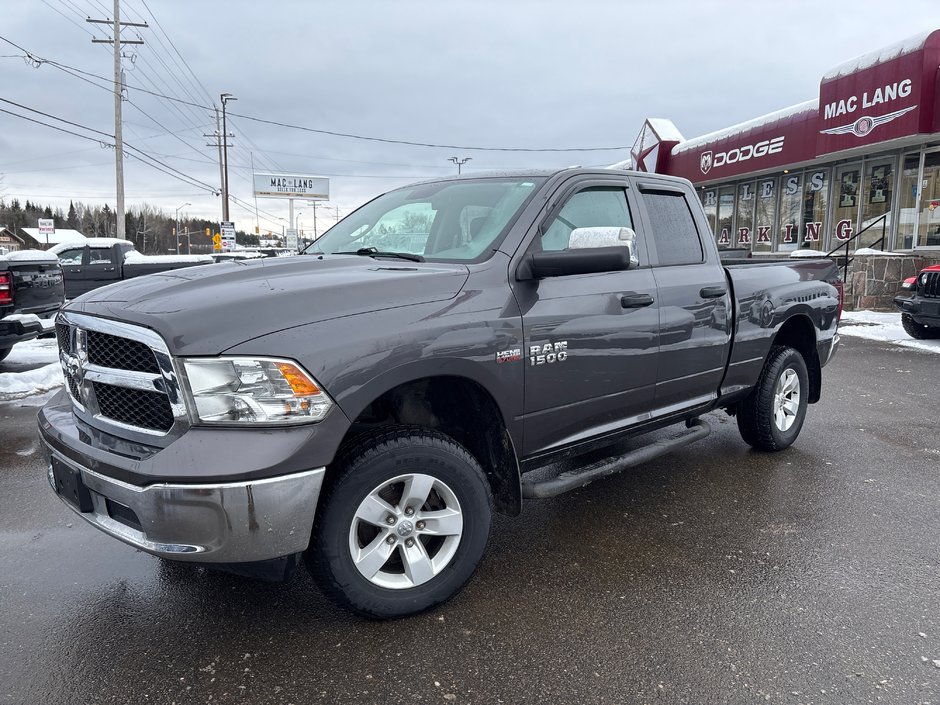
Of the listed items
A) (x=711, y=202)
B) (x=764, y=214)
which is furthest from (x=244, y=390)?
(x=711, y=202)

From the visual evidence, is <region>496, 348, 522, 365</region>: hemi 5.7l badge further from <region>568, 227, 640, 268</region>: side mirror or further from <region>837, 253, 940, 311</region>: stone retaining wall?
<region>837, 253, 940, 311</region>: stone retaining wall

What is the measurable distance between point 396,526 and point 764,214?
21768 millimetres

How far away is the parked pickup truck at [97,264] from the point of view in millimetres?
15898

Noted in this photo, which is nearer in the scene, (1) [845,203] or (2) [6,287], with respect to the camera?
(2) [6,287]

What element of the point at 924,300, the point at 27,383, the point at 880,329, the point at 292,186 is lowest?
the point at 27,383

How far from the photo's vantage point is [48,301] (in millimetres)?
8148

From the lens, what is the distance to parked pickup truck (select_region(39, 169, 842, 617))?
7.52ft

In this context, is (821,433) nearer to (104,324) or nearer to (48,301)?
(104,324)

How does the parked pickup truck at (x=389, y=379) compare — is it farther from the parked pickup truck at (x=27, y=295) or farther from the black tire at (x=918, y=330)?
the black tire at (x=918, y=330)

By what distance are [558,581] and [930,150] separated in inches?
649

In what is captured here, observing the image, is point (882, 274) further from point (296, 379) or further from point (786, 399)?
point (296, 379)

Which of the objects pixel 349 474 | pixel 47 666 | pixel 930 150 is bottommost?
pixel 47 666

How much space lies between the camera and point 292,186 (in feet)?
201

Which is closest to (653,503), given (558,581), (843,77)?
(558,581)
